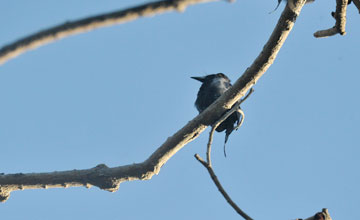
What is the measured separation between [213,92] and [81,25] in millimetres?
6896

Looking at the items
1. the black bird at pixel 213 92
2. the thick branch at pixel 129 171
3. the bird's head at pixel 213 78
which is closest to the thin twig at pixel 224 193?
the thick branch at pixel 129 171

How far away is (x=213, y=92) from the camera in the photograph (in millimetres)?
8219

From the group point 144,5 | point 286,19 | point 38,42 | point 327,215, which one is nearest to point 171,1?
point 144,5

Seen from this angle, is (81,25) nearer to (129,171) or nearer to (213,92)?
(129,171)

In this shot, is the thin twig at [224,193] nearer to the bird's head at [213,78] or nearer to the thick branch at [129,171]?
the thick branch at [129,171]

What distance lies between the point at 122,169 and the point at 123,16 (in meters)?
3.62

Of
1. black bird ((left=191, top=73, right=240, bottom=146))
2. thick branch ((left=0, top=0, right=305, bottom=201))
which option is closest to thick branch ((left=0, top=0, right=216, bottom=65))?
thick branch ((left=0, top=0, right=305, bottom=201))

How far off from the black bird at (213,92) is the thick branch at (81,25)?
6197mm

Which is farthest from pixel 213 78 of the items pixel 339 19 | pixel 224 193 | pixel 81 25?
pixel 81 25

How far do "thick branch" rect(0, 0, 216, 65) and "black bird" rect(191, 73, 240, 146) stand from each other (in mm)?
6197

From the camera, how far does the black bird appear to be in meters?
7.67

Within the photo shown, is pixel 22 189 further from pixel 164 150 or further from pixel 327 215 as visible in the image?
pixel 327 215

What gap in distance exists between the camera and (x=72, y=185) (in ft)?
16.0

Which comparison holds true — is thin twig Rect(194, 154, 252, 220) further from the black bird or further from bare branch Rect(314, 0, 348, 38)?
the black bird
